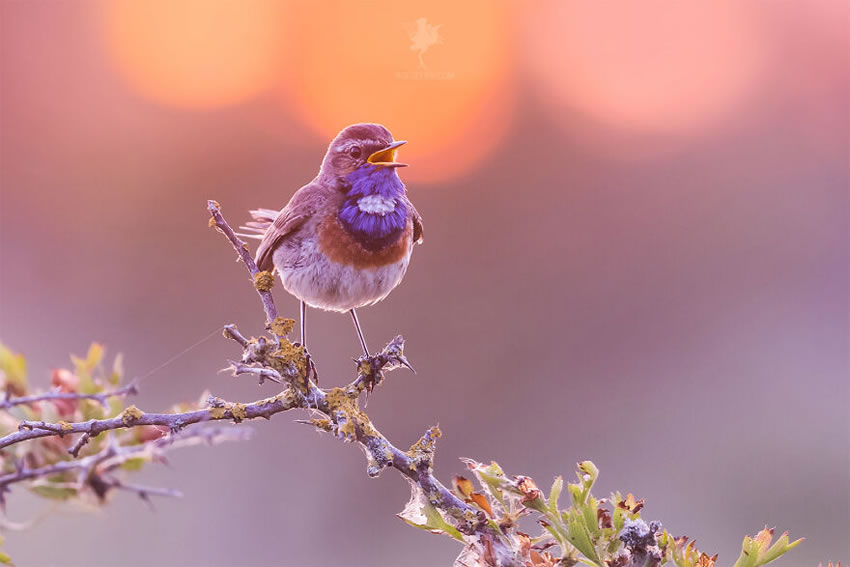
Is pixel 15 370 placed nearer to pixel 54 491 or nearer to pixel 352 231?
pixel 54 491

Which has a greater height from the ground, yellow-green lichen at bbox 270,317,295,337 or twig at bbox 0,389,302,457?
yellow-green lichen at bbox 270,317,295,337

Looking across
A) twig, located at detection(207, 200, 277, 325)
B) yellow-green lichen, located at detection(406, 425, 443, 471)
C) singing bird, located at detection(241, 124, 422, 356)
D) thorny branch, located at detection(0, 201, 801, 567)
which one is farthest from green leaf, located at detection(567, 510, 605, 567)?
singing bird, located at detection(241, 124, 422, 356)

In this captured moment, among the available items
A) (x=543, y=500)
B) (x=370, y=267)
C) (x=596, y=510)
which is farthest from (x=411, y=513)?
(x=370, y=267)

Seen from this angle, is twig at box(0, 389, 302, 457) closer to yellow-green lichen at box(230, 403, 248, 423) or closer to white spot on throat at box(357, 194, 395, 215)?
yellow-green lichen at box(230, 403, 248, 423)

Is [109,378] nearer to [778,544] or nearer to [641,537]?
[641,537]

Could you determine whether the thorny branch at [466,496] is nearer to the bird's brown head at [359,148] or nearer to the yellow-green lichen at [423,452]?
the yellow-green lichen at [423,452]

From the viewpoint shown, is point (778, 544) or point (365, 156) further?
point (365, 156)
